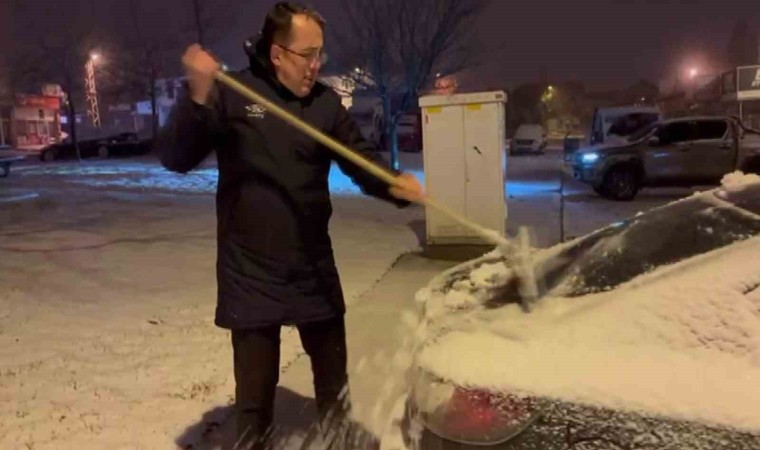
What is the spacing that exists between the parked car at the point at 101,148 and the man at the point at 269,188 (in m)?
37.9

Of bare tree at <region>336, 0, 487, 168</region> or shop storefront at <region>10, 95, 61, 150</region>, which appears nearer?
bare tree at <region>336, 0, 487, 168</region>

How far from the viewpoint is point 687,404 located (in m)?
1.90

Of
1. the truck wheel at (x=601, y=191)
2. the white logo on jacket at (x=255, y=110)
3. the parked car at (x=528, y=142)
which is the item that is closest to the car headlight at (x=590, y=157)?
the truck wheel at (x=601, y=191)

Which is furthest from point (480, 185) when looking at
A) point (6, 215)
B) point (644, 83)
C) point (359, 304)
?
point (644, 83)

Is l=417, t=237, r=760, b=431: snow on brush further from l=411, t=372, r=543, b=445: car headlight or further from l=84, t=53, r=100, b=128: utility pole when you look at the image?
l=84, t=53, r=100, b=128: utility pole

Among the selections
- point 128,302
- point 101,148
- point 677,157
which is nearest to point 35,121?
point 101,148

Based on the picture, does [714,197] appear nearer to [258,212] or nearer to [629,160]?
[258,212]

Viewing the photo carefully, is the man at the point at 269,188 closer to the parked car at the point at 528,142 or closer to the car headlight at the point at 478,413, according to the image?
the car headlight at the point at 478,413

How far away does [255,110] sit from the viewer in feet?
9.27

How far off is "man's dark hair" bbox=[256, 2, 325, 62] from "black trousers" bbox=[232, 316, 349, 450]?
1008mm

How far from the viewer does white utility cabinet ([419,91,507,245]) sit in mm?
9242

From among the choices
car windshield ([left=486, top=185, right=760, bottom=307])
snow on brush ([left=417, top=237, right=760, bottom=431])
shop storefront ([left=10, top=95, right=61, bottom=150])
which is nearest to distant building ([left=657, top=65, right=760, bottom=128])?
car windshield ([left=486, top=185, right=760, bottom=307])

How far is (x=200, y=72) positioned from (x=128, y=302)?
200 inches

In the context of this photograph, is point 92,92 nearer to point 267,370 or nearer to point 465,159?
point 465,159
